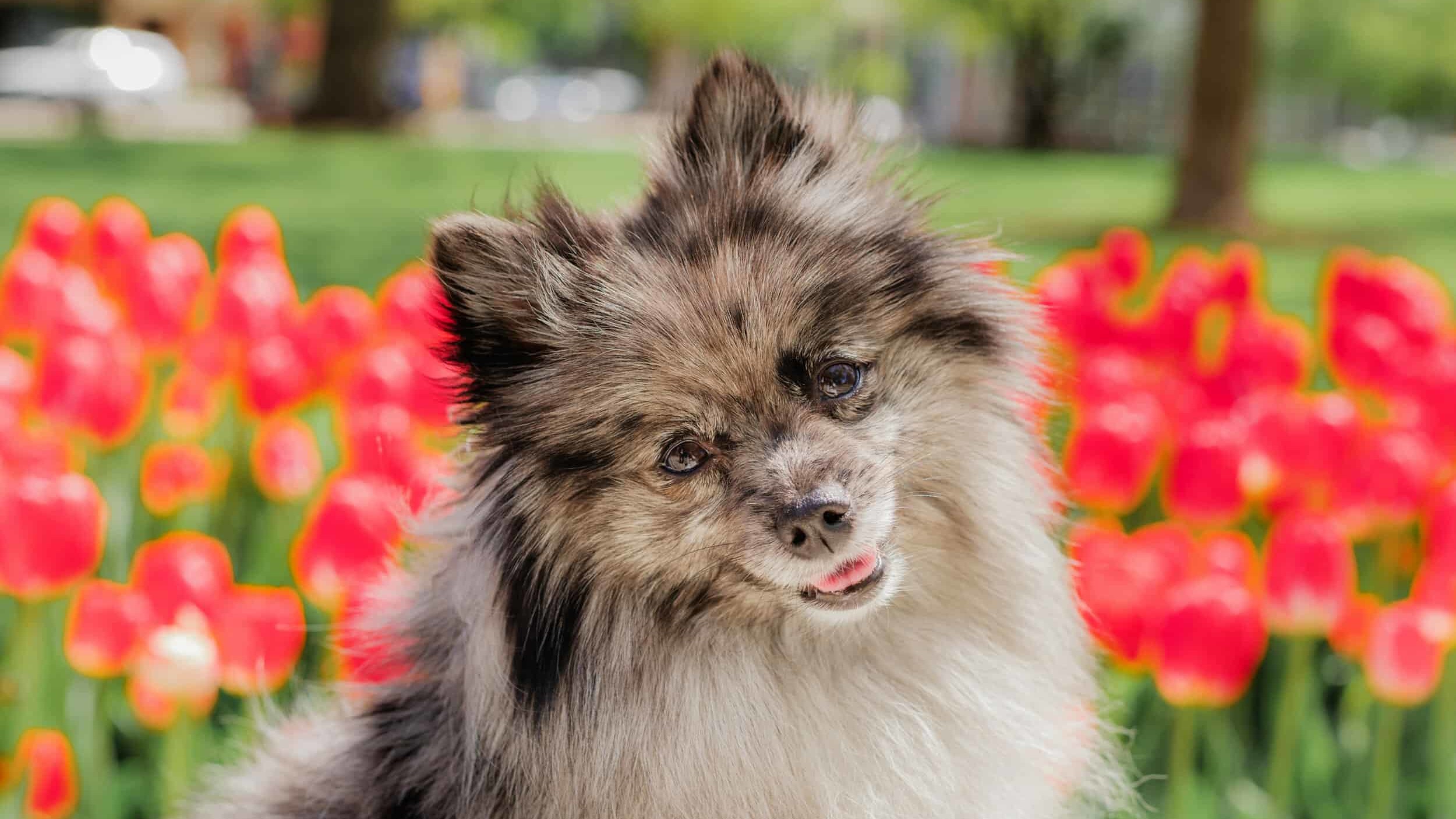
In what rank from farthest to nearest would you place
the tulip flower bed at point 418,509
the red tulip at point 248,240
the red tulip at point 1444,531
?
the red tulip at point 248,240 < the red tulip at point 1444,531 < the tulip flower bed at point 418,509

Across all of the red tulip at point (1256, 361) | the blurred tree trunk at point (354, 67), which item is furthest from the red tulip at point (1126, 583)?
the blurred tree trunk at point (354, 67)

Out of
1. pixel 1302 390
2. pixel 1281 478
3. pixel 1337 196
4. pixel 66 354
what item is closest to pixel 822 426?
pixel 1281 478

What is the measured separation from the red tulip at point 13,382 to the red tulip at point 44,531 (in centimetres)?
69

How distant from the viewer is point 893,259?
2.85 metres

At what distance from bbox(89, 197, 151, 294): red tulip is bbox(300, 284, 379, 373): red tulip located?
2.04 feet

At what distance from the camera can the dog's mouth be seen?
2.65 m

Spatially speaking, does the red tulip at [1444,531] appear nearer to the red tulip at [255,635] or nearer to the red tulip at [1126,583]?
the red tulip at [1126,583]

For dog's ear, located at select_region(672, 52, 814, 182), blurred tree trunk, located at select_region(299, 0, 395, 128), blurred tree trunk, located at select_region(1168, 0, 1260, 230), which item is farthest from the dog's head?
blurred tree trunk, located at select_region(299, 0, 395, 128)

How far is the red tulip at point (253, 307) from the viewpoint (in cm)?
457

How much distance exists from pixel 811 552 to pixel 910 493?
40cm

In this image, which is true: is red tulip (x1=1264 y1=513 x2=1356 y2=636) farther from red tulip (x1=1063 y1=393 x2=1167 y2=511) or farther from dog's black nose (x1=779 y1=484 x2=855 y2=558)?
dog's black nose (x1=779 y1=484 x2=855 y2=558)

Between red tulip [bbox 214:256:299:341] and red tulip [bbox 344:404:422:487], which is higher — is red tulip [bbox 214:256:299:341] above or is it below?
above

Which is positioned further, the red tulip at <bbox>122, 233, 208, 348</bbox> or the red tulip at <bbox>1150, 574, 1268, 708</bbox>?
the red tulip at <bbox>122, 233, 208, 348</bbox>

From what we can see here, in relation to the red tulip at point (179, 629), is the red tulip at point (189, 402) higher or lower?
higher
